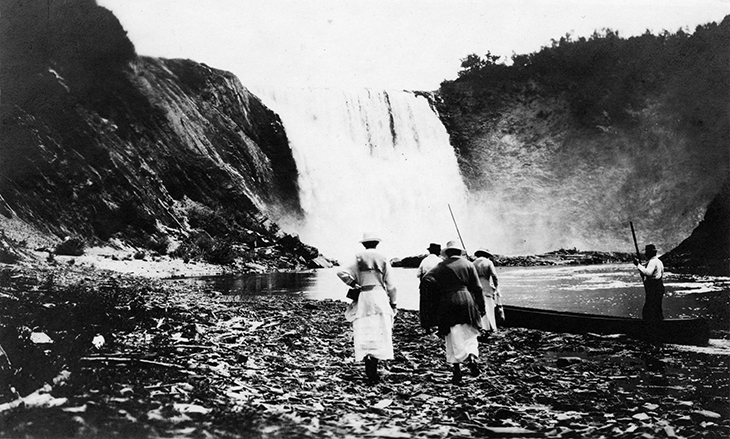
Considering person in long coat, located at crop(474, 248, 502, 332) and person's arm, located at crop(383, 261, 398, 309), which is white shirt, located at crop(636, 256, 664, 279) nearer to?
person in long coat, located at crop(474, 248, 502, 332)

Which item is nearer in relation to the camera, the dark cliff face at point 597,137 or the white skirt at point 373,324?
the white skirt at point 373,324

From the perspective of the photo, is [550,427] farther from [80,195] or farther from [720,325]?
[80,195]

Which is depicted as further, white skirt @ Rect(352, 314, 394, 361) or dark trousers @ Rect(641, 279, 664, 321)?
dark trousers @ Rect(641, 279, 664, 321)

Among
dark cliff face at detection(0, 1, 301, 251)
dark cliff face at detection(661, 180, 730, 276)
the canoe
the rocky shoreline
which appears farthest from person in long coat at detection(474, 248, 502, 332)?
dark cliff face at detection(661, 180, 730, 276)

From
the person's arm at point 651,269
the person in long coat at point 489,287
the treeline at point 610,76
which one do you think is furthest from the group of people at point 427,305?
the treeline at point 610,76

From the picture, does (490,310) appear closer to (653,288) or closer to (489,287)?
(489,287)

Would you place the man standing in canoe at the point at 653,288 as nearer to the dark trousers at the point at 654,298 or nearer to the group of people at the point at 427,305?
the dark trousers at the point at 654,298

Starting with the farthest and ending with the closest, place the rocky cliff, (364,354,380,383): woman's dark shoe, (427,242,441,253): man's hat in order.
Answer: the rocky cliff < (427,242,441,253): man's hat < (364,354,380,383): woman's dark shoe

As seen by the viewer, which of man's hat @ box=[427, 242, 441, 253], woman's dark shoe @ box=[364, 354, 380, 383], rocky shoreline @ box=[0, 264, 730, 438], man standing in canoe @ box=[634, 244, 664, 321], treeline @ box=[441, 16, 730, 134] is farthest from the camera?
treeline @ box=[441, 16, 730, 134]
